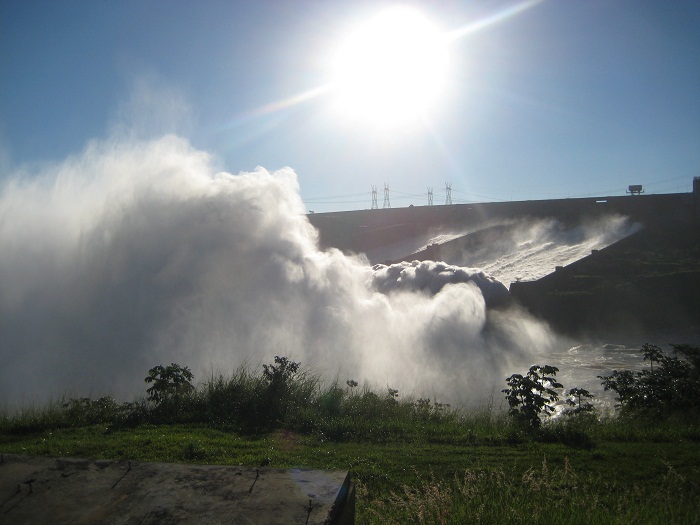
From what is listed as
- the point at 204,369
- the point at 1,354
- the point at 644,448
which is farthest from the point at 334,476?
the point at 1,354

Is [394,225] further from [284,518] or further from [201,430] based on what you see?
[284,518]

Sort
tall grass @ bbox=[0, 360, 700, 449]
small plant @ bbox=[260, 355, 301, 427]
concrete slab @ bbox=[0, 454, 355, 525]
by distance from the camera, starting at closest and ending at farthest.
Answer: concrete slab @ bbox=[0, 454, 355, 525] → tall grass @ bbox=[0, 360, 700, 449] → small plant @ bbox=[260, 355, 301, 427]

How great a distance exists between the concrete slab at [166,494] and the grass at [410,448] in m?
1.27

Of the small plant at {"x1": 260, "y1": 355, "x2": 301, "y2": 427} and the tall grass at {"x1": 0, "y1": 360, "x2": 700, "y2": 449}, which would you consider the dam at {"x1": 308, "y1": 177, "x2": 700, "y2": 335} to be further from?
the small plant at {"x1": 260, "y1": 355, "x2": 301, "y2": 427}

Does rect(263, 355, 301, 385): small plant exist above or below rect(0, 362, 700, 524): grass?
above

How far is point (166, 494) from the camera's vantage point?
12.4 feet

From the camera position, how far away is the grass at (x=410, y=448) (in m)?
4.99

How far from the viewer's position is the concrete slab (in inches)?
138

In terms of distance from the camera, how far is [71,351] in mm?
14617

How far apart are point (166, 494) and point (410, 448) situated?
399cm

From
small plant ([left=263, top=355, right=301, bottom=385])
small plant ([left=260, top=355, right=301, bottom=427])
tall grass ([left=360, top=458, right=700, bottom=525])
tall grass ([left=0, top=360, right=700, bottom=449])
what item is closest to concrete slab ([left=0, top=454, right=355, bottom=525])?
tall grass ([left=360, top=458, right=700, bottom=525])

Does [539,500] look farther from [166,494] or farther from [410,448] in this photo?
[166,494]

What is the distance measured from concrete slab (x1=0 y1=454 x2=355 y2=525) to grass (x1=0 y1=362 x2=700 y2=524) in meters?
1.27

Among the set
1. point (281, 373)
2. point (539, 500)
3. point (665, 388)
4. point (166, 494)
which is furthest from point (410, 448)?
point (665, 388)
